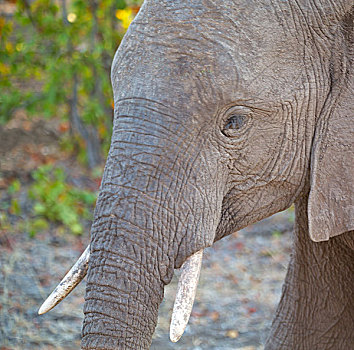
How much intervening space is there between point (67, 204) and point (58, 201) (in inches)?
3.1

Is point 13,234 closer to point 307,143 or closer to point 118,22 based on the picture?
point 118,22

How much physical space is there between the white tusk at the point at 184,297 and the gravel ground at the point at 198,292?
2088 mm

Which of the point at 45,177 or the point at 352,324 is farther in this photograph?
the point at 45,177

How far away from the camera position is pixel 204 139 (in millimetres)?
2316

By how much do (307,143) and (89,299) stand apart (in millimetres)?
855

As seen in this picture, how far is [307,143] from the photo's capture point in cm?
246

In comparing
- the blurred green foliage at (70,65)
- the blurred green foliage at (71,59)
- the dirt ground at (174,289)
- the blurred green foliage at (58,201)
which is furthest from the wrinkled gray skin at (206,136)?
the blurred green foliage at (71,59)

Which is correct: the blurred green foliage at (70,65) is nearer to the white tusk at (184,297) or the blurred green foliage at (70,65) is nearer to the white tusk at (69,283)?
the white tusk at (69,283)

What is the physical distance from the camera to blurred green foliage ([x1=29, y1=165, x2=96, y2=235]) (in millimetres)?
5805

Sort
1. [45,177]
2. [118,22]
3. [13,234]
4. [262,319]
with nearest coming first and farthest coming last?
[262,319]
[13,234]
[45,177]
[118,22]

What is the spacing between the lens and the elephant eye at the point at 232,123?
2.35 metres

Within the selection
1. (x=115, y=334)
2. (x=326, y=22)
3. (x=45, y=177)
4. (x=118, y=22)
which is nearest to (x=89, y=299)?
(x=115, y=334)

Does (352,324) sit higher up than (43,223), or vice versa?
(352,324)

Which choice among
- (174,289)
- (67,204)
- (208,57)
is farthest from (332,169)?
(67,204)
